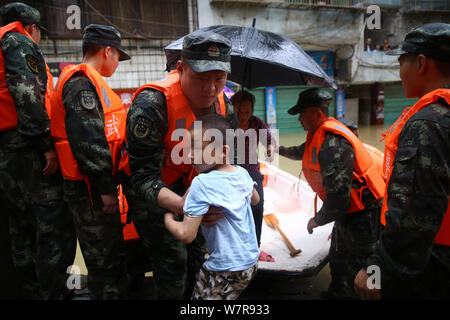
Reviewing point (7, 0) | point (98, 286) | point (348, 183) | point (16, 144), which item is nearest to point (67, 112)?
point (16, 144)

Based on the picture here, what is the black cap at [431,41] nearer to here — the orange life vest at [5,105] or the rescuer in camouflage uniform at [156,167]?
the rescuer in camouflage uniform at [156,167]

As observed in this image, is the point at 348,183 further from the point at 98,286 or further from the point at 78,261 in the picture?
the point at 78,261

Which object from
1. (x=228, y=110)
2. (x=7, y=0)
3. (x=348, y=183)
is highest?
(x=7, y=0)

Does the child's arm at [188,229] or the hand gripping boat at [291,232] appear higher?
the child's arm at [188,229]

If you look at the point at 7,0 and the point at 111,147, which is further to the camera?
the point at 7,0

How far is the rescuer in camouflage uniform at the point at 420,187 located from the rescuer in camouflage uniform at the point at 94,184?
4.90 ft

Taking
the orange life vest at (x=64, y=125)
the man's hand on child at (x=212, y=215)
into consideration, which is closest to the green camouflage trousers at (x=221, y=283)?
the man's hand on child at (x=212, y=215)

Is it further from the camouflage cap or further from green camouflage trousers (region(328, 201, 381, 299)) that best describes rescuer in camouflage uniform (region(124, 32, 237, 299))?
green camouflage trousers (region(328, 201, 381, 299))

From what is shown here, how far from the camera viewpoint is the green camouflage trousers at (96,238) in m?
1.95

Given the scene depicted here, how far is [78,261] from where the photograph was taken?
3158mm

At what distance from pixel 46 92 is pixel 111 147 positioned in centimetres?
81

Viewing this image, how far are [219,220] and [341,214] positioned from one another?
111 cm

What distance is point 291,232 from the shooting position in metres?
3.54

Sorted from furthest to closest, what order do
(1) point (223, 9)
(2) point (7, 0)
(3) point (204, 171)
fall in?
(1) point (223, 9), (2) point (7, 0), (3) point (204, 171)
